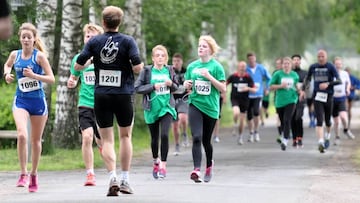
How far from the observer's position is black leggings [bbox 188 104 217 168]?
13828mm

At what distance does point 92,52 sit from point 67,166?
5.95 meters

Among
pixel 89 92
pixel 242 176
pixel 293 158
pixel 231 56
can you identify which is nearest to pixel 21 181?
pixel 89 92

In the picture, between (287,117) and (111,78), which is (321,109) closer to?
(287,117)

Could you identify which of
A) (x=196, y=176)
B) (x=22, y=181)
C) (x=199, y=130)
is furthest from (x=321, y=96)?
(x=22, y=181)

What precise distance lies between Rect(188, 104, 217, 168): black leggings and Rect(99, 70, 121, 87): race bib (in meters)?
2.71

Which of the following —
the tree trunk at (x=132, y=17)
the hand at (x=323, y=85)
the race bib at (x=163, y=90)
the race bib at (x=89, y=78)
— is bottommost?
the race bib at (x=163, y=90)

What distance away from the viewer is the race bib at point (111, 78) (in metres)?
11.3

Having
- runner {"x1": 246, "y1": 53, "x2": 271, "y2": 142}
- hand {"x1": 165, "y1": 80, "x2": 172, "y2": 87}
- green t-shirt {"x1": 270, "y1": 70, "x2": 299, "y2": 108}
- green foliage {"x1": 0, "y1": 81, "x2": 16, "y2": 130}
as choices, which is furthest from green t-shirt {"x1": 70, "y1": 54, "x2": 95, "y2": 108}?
runner {"x1": 246, "y1": 53, "x2": 271, "y2": 142}

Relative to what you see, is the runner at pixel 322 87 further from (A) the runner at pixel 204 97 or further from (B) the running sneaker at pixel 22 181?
(B) the running sneaker at pixel 22 181

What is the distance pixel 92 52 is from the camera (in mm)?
11344

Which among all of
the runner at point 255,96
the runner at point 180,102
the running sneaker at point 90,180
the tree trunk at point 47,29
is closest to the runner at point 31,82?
the running sneaker at point 90,180

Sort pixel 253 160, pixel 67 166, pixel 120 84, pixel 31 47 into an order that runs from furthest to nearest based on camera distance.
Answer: pixel 253 160, pixel 67 166, pixel 31 47, pixel 120 84

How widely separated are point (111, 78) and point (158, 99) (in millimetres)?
3872

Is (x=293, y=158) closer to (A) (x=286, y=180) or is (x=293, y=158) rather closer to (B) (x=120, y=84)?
(A) (x=286, y=180)
